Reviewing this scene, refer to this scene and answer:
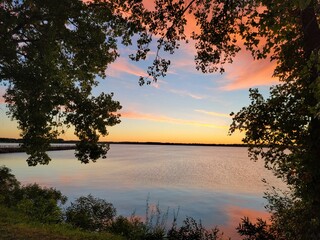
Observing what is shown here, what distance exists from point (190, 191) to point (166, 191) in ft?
15.4

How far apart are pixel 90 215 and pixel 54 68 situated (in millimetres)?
10397

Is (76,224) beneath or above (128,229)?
beneath

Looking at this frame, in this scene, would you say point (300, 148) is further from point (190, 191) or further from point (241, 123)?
point (190, 191)

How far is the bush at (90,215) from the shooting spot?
19.9m

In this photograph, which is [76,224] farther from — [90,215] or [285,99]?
[285,99]

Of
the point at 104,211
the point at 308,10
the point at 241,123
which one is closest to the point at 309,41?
the point at 308,10

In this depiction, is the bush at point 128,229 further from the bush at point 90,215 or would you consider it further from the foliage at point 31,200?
the foliage at point 31,200

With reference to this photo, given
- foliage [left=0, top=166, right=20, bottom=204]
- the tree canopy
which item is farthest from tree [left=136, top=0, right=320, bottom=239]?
foliage [left=0, top=166, right=20, bottom=204]

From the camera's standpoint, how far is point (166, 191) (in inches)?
2212

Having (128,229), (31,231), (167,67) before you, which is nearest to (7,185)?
(128,229)

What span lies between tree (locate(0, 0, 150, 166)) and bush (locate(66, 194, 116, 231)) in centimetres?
401

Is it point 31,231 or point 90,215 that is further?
point 90,215

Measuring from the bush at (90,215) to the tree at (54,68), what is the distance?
4.01 m

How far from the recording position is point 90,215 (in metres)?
21.9
